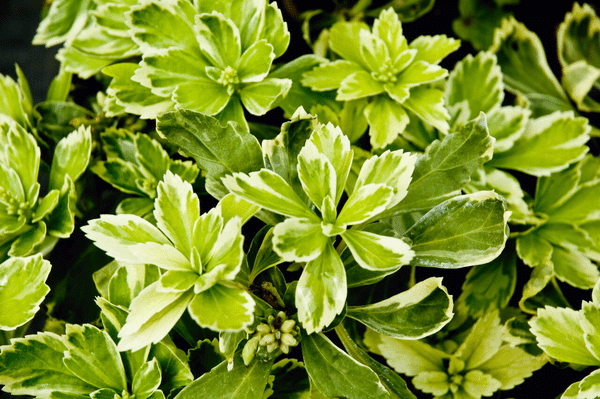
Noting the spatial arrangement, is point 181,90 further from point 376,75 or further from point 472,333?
point 472,333

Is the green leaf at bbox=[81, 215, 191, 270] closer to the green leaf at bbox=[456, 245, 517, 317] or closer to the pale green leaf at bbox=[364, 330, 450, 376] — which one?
the pale green leaf at bbox=[364, 330, 450, 376]

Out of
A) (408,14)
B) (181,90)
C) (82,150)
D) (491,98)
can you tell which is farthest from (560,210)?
(82,150)

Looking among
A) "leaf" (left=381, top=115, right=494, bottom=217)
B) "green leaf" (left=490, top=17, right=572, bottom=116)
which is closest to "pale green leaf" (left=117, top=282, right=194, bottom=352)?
"leaf" (left=381, top=115, right=494, bottom=217)

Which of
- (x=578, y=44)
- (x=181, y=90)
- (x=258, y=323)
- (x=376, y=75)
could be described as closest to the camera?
(x=258, y=323)

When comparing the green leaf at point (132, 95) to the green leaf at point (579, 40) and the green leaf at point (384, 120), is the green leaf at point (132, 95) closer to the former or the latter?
the green leaf at point (384, 120)

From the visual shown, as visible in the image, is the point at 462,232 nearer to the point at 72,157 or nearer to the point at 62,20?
the point at 72,157

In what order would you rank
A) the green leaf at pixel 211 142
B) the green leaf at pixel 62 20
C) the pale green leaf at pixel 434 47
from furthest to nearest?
the green leaf at pixel 62 20 < the pale green leaf at pixel 434 47 < the green leaf at pixel 211 142

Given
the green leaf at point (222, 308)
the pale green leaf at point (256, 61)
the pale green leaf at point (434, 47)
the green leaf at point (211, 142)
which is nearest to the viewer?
the green leaf at point (222, 308)

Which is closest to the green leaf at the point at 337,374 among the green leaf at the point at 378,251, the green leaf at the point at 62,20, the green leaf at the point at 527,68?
the green leaf at the point at 378,251
